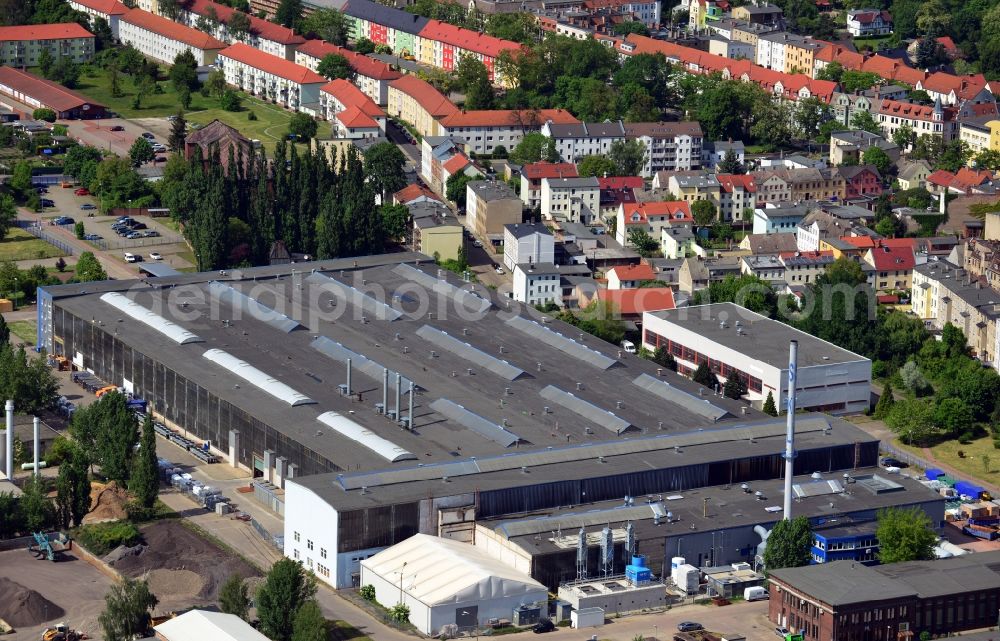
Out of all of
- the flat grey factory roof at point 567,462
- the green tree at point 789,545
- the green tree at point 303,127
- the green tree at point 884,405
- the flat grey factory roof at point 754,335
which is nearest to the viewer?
the green tree at point 789,545

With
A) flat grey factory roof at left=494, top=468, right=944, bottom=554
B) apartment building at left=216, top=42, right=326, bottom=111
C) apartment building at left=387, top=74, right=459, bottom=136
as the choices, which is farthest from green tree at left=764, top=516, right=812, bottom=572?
apartment building at left=216, top=42, right=326, bottom=111

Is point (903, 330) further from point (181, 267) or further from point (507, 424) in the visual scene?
point (181, 267)

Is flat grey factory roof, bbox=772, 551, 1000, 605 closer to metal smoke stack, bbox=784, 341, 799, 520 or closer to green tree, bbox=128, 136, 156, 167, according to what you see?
metal smoke stack, bbox=784, 341, 799, 520

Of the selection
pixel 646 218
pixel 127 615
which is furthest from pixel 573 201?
pixel 127 615

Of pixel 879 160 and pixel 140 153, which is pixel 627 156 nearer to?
pixel 879 160

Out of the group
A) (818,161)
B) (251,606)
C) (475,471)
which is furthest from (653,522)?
(818,161)

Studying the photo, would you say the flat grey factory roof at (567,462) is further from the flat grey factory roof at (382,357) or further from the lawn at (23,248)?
the lawn at (23,248)

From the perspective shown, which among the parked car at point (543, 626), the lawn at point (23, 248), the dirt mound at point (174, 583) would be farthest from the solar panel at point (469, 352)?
Result: the lawn at point (23, 248)

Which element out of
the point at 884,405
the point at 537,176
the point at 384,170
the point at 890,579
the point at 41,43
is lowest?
the point at 884,405
